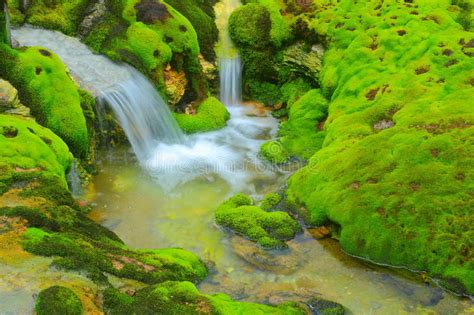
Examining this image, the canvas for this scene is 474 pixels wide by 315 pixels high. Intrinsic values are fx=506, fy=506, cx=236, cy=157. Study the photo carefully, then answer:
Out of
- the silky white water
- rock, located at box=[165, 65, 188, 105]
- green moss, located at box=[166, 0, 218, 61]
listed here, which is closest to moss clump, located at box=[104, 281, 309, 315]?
the silky white water

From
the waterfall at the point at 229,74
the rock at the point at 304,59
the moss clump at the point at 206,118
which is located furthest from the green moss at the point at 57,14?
the rock at the point at 304,59

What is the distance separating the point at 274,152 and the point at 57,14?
1153cm

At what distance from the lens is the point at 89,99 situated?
18.4 m

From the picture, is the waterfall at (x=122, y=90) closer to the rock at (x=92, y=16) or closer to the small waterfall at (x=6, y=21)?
the rock at (x=92, y=16)

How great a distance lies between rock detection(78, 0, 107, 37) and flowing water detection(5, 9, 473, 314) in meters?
0.98

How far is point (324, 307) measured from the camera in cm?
1140

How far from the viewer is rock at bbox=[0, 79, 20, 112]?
15.6 meters

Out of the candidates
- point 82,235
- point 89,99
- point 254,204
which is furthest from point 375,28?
point 82,235

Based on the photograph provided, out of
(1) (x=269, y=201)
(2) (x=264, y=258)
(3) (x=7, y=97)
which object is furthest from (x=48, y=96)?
(2) (x=264, y=258)

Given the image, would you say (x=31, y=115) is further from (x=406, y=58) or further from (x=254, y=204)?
(x=406, y=58)

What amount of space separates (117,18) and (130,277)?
15.8m

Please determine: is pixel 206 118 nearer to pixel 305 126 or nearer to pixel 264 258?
Result: pixel 305 126

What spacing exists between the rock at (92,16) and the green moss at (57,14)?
26 cm

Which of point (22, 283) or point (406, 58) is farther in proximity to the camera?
point (406, 58)
